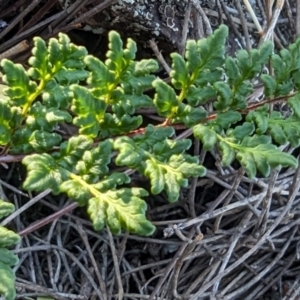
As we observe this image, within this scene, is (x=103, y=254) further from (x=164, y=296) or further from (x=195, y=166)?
(x=195, y=166)

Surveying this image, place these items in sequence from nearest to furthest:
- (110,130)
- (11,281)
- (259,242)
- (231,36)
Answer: (11,281) < (110,130) < (259,242) < (231,36)

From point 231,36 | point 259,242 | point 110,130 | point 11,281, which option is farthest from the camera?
point 231,36

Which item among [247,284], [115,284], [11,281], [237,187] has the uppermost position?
[11,281]

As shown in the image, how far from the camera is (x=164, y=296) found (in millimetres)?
1416

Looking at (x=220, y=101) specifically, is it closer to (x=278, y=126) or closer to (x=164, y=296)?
(x=278, y=126)

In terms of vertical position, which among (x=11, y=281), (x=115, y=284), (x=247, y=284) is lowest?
(x=247, y=284)

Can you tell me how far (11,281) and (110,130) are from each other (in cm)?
28

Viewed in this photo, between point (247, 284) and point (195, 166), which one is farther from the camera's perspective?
point (247, 284)

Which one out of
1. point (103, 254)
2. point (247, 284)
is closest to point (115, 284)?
point (103, 254)

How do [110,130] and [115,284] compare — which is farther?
[115,284]

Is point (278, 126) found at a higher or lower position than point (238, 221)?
higher

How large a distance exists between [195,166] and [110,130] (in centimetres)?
15

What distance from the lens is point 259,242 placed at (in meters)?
1.41

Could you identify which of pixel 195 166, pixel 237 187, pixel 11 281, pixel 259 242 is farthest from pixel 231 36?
pixel 11 281
